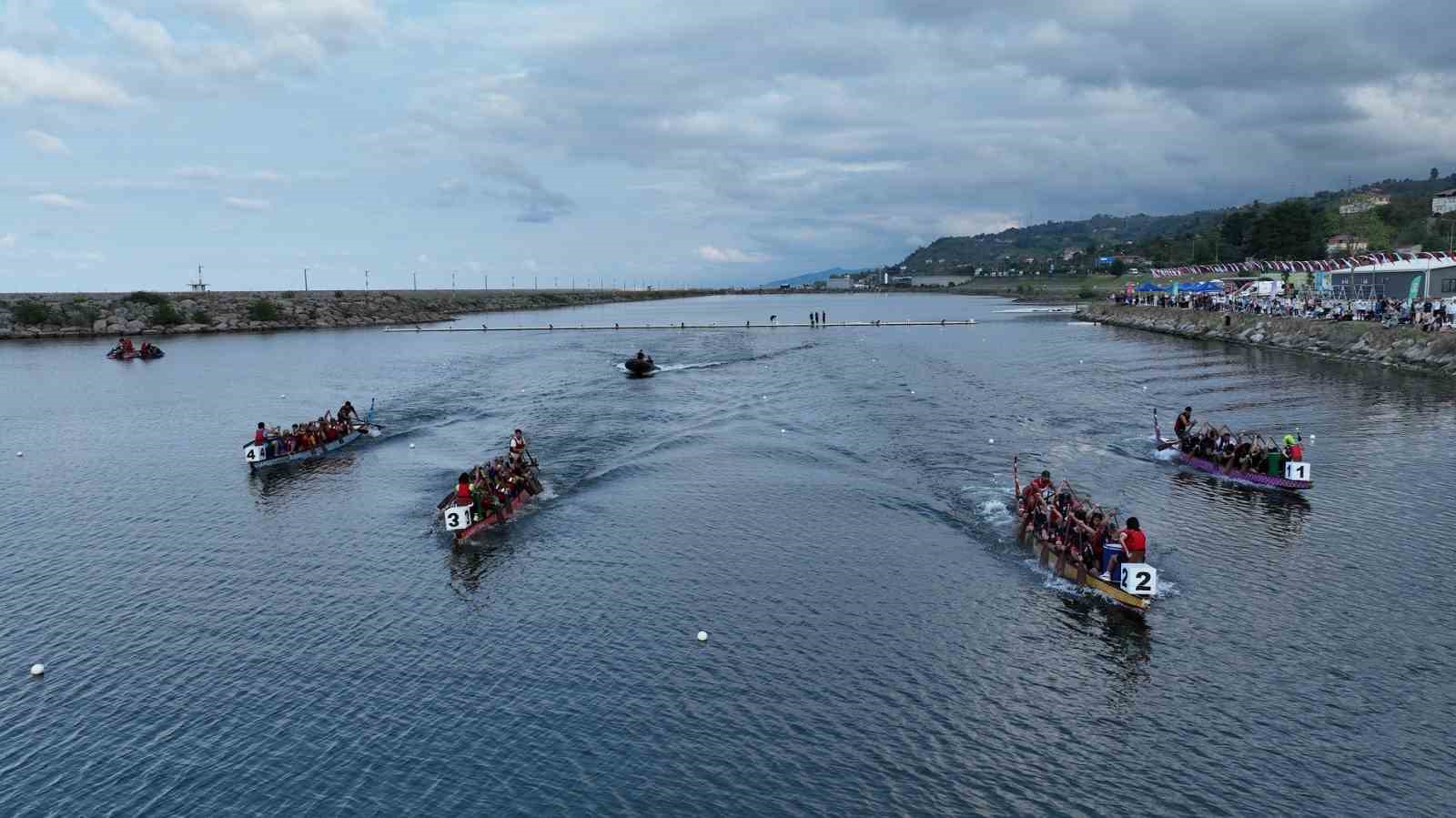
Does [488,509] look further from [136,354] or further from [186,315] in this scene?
[186,315]

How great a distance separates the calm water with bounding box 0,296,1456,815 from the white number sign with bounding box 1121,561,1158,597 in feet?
2.54

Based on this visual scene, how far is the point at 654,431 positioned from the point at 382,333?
100133 mm

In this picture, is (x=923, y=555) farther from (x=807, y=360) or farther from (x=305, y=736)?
(x=807, y=360)

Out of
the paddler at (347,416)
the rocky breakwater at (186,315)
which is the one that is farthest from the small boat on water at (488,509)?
the rocky breakwater at (186,315)

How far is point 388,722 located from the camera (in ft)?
62.0

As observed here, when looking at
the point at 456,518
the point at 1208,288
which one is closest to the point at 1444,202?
the point at 1208,288

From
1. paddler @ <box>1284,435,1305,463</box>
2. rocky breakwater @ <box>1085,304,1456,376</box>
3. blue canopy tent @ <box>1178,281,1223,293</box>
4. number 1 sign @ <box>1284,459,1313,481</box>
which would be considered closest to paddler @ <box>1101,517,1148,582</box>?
number 1 sign @ <box>1284,459,1313,481</box>

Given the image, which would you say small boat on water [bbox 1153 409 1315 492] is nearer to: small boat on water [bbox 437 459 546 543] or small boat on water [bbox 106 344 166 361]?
small boat on water [bbox 437 459 546 543]

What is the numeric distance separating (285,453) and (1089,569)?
38.1m

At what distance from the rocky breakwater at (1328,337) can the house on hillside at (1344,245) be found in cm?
5567

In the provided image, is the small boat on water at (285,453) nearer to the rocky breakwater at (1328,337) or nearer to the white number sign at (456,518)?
the white number sign at (456,518)

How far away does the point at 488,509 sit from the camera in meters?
32.0

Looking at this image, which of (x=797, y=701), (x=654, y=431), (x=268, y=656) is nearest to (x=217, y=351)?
(x=654, y=431)

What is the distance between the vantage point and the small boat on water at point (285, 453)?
42.4 m
